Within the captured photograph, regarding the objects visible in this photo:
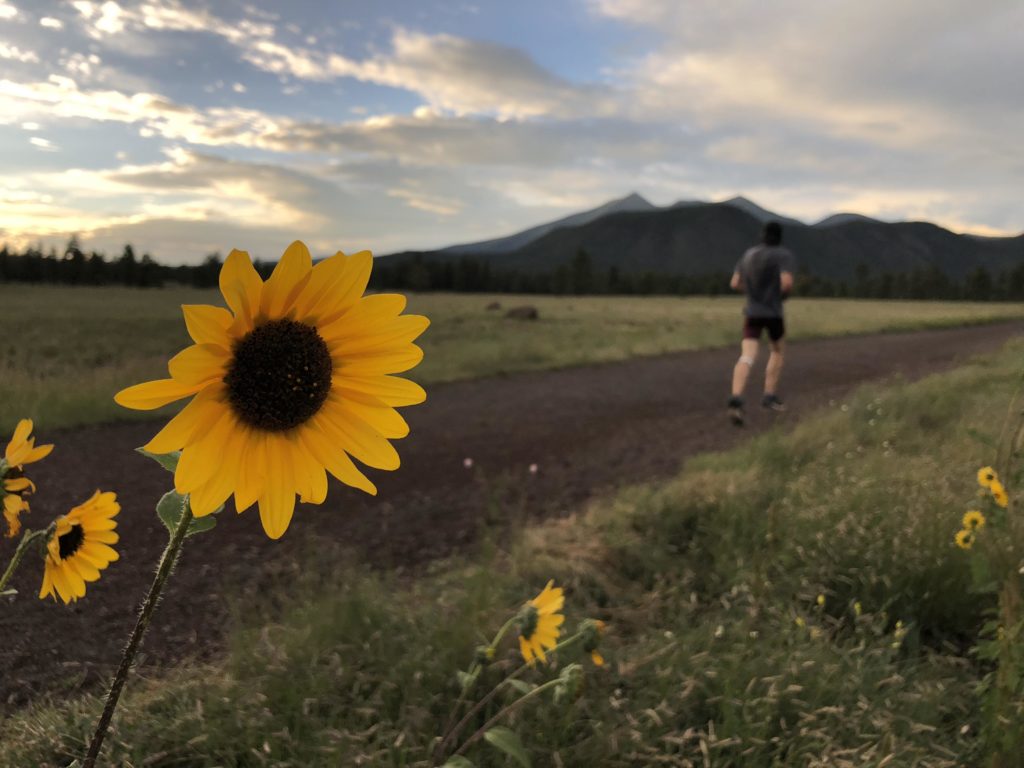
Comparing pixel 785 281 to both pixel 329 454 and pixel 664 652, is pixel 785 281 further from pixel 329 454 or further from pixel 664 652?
pixel 329 454

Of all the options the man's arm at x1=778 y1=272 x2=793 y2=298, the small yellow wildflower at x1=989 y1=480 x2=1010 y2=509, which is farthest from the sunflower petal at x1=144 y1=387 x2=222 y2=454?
the man's arm at x1=778 y1=272 x2=793 y2=298

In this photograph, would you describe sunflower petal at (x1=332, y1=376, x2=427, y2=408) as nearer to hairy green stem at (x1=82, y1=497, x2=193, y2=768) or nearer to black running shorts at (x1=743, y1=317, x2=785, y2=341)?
hairy green stem at (x1=82, y1=497, x2=193, y2=768)

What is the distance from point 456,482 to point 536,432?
1.92m

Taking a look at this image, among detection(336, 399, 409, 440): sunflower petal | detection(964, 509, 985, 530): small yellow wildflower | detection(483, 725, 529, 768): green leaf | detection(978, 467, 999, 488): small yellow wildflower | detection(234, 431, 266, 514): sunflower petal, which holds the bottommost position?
detection(483, 725, 529, 768): green leaf

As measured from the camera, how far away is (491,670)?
8.09 feet

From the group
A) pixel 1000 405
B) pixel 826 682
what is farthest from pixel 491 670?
pixel 1000 405

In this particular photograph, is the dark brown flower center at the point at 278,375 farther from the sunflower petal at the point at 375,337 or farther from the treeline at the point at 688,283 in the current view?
the treeline at the point at 688,283

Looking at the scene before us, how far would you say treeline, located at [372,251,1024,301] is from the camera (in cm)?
7656

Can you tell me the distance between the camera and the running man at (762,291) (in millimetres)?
7934

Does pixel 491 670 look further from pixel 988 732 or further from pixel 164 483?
pixel 164 483

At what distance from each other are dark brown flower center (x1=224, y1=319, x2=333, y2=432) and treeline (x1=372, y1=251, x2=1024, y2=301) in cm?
7443

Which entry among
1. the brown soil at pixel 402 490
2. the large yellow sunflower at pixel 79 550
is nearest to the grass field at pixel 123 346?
the brown soil at pixel 402 490

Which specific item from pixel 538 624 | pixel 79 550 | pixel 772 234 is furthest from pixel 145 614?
pixel 772 234

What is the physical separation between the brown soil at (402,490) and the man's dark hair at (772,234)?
213 centimetres
